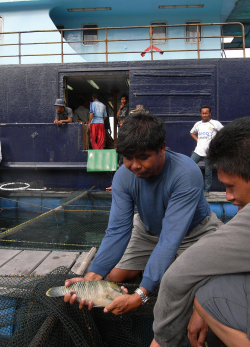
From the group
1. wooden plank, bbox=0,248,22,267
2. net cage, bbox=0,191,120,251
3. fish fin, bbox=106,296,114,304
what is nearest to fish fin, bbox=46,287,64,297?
fish fin, bbox=106,296,114,304

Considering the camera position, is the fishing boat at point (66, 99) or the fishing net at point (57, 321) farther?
the fishing boat at point (66, 99)

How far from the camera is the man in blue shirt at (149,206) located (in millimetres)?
1632

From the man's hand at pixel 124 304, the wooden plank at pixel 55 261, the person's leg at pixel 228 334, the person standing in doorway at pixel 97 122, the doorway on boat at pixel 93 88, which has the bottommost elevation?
the wooden plank at pixel 55 261

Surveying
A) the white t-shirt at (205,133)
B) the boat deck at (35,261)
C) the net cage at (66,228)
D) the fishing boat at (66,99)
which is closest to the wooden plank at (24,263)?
the boat deck at (35,261)

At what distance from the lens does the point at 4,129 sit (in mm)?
7195

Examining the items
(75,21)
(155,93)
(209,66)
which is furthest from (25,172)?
(75,21)

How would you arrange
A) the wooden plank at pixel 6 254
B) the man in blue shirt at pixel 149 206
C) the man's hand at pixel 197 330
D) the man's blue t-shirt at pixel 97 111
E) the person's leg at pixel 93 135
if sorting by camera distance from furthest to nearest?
the person's leg at pixel 93 135
the man's blue t-shirt at pixel 97 111
the wooden plank at pixel 6 254
the man in blue shirt at pixel 149 206
the man's hand at pixel 197 330

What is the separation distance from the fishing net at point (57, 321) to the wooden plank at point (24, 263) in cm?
26

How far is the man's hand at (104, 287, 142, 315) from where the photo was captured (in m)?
1.47

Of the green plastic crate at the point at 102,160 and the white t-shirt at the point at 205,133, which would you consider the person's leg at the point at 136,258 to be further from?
the green plastic crate at the point at 102,160

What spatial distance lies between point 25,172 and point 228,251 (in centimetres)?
671

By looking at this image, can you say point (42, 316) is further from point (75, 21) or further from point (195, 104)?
point (75, 21)

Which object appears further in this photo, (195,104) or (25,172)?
(25,172)

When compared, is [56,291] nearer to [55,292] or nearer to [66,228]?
[55,292]
